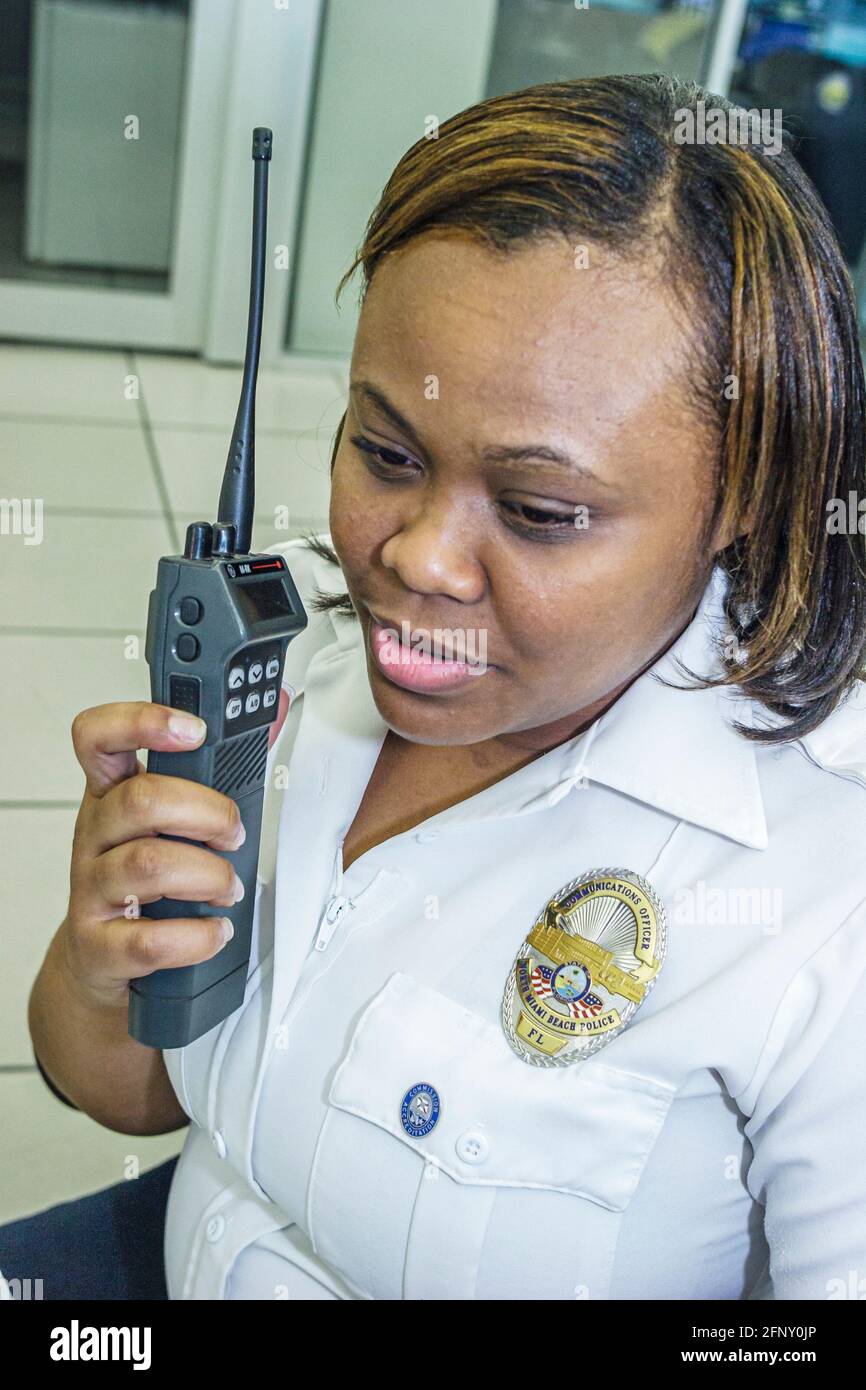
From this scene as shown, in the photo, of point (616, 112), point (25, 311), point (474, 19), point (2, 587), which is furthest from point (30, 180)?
point (616, 112)

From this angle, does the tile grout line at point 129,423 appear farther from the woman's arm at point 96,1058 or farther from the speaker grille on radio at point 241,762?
the speaker grille on radio at point 241,762

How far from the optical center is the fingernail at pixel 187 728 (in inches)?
29.5

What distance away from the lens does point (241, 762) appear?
2.60 feet

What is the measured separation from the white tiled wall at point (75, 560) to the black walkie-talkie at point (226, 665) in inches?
23.3

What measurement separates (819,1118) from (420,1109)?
0.22m

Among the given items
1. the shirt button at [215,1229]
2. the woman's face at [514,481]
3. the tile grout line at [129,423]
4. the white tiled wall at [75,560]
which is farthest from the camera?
the tile grout line at [129,423]

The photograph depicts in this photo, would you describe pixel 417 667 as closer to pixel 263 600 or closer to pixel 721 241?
pixel 263 600

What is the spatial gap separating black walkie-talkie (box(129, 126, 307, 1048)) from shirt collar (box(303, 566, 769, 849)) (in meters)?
0.14

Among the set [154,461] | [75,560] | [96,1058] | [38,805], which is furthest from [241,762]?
[154,461]

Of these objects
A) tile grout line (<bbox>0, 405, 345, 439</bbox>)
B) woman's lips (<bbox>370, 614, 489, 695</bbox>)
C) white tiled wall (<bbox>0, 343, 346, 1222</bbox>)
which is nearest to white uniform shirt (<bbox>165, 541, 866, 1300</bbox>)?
woman's lips (<bbox>370, 614, 489, 695</bbox>)

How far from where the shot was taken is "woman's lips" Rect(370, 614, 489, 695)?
76 centimetres

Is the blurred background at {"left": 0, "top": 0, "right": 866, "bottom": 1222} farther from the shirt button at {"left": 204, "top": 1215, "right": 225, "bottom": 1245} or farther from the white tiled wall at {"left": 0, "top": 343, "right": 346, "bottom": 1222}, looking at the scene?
the shirt button at {"left": 204, "top": 1215, "right": 225, "bottom": 1245}

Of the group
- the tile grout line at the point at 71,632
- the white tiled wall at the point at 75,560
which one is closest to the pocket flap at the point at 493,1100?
the white tiled wall at the point at 75,560
